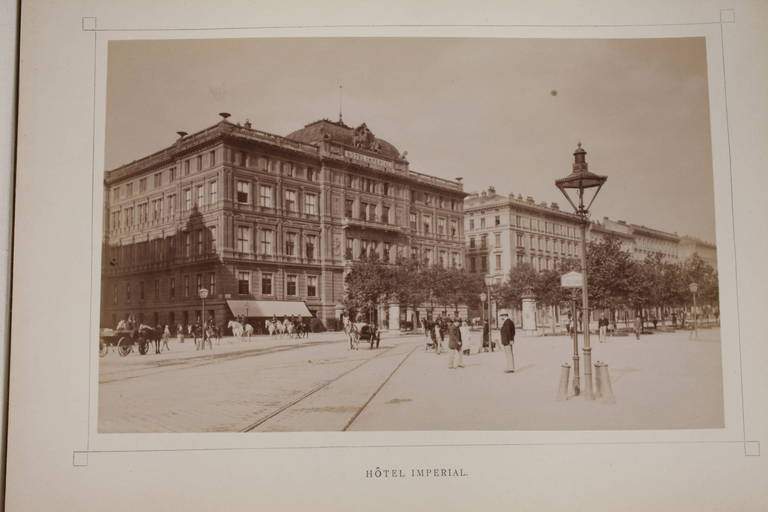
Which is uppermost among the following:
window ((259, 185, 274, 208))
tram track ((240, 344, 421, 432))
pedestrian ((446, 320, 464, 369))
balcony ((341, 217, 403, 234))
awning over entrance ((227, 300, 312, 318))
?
window ((259, 185, 274, 208))

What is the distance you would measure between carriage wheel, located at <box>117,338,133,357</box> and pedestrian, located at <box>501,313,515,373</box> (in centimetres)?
348

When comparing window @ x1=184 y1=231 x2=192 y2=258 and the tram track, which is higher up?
window @ x1=184 y1=231 x2=192 y2=258

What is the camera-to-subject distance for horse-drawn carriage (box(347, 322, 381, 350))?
5052mm

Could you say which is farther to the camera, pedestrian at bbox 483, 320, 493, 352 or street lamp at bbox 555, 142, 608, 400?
pedestrian at bbox 483, 320, 493, 352

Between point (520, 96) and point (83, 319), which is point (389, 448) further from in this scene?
point (520, 96)

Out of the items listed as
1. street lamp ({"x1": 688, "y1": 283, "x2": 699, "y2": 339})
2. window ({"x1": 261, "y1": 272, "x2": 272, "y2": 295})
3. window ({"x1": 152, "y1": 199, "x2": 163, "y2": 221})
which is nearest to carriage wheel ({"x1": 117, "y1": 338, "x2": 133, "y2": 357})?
window ({"x1": 152, "y1": 199, "x2": 163, "y2": 221})

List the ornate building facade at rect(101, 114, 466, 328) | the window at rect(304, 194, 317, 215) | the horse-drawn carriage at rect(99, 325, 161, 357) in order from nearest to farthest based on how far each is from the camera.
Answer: the horse-drawn carriage at rect(99, 325, 161, 357) → the ornate building facade at rect(101, 114, 466, 328) → the window at rect(304, 194, 317, 215)

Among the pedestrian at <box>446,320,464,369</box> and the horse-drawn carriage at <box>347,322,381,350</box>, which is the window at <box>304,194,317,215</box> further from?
the pedestrian at <box>446,320,464,369</box>

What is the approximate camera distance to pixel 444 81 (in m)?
4.90

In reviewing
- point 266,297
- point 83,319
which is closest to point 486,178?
point 266,297

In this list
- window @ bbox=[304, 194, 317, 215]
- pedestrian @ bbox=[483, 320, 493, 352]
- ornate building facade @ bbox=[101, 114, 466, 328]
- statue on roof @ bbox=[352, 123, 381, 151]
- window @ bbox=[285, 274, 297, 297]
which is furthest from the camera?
window @ bbox=[304, 194, 317, 215]

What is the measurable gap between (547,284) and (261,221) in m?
3.02

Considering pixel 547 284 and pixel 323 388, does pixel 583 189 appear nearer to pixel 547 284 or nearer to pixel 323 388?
pixel 547 284

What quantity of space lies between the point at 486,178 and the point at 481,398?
83.1 inches
